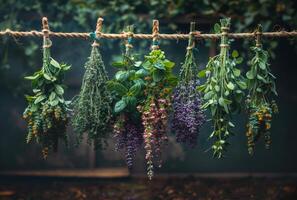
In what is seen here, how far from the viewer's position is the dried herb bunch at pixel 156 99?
2.71 metres

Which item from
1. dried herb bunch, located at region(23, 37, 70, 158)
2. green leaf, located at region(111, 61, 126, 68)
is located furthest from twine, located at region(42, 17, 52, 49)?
green leaf, located at region(111, 61, 126, 68)

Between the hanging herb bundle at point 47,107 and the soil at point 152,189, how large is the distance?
71.0 inches

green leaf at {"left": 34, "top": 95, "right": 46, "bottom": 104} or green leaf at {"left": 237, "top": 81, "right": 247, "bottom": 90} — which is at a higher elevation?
green leaf at {"left": 237, "top": 81, "right": 247, "bottom": 90}

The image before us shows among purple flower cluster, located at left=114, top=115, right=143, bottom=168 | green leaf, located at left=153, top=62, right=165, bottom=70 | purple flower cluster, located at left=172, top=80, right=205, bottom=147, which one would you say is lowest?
purple flower cluster, located at left=114, top=115, right=143, bottom=168

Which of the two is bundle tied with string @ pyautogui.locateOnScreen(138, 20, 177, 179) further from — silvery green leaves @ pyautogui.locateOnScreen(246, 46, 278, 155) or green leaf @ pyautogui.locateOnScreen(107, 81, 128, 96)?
silvery green leaves @ pyautogui.locateOnScreen(246, 46, 278, 155)

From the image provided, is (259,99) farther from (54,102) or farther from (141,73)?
(54,102)

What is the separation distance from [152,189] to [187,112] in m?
2.10

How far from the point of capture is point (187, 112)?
2.82 meters

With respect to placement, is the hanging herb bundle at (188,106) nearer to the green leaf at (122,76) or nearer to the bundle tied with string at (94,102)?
the green leaf at (122,76)

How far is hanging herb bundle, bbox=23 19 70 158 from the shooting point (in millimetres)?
2811

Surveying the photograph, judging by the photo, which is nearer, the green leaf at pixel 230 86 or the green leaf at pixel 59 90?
the green leaf at pixel 230 86

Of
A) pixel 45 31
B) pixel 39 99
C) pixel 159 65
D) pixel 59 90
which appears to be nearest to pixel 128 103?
pixel 159 65

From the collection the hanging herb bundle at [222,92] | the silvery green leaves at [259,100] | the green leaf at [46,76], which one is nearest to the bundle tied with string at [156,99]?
the hanging herb bundle at [222,92]

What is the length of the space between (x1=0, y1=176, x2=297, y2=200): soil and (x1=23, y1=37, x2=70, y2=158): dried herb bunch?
1.80 metres
